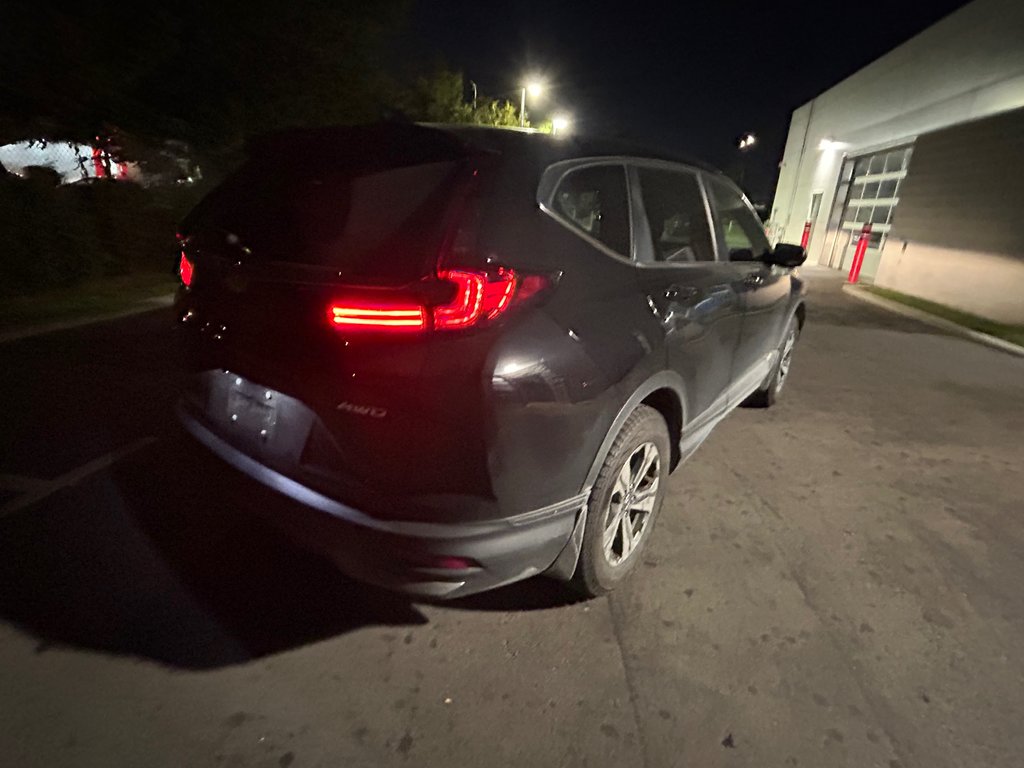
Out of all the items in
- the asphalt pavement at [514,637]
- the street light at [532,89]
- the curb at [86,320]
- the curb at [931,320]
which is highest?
the street light at [532,89]

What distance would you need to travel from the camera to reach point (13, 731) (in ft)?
6.22

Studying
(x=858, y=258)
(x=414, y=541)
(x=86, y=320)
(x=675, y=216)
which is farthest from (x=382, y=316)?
(x=858, y=258)

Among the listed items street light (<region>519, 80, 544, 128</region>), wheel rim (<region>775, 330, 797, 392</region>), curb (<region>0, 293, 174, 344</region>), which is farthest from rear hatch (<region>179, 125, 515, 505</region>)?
street light (<region>519, 80, 544, 128</region>)

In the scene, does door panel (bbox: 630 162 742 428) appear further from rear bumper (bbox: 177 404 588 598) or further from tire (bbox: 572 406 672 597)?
rear bumper (bbox: 177 404 588 598)

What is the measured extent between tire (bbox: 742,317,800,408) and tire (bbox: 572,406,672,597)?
7.75 feet

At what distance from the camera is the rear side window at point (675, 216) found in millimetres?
2730

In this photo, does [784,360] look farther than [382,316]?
Yes

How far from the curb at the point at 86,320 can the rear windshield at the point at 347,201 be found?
16.4 feet

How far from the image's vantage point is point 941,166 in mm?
12406

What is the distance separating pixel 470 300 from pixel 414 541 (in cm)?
76

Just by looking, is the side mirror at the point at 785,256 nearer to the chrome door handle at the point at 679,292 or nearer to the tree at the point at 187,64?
the chrome door handle at the point at 679,292

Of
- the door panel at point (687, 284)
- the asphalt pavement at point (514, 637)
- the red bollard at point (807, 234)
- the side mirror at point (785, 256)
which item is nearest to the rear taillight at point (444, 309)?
the asphalt pavement at point (514, 637)

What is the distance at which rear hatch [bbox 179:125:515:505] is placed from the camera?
1.78 metres

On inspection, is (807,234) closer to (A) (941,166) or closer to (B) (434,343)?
(A) (941,166)
